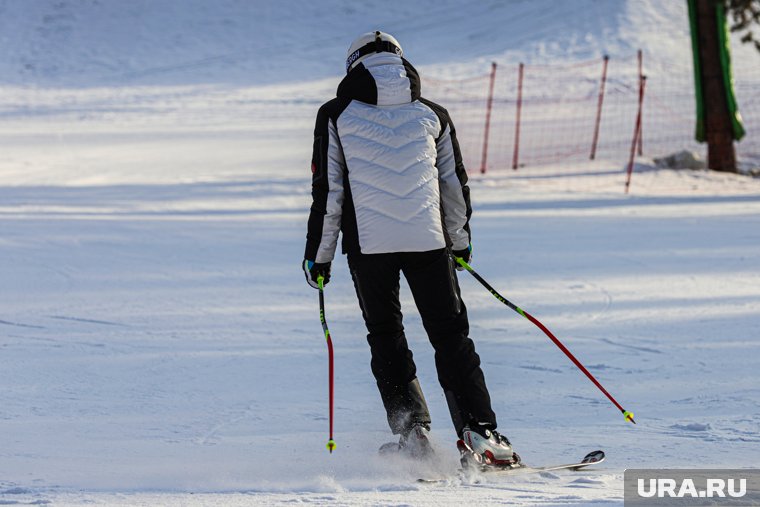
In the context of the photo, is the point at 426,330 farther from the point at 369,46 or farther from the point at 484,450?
the point at 369,46

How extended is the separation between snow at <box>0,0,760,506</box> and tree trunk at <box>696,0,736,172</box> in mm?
592

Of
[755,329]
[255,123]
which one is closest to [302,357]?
[755,329]

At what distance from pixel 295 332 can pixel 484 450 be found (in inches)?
98.8

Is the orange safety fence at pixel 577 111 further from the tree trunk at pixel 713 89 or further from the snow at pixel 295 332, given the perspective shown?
the snow at pixel 295 332

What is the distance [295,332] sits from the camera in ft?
19.9

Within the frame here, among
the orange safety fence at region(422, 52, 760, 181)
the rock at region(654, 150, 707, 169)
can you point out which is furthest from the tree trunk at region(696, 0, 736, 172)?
the orange safety fence at region(422, 52, 760, 181)

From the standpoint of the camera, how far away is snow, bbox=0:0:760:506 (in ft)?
12.4

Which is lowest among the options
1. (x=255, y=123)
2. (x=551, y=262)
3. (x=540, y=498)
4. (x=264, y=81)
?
(x=540, y=498)

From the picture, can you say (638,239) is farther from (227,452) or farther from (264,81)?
(264,81)

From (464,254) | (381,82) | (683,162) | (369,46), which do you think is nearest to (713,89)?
(683,162)

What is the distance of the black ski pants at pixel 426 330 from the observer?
12.2ft

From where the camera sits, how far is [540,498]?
3350 millimetres

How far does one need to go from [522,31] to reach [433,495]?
106 ft

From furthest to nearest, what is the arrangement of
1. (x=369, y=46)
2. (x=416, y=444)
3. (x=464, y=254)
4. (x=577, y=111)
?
1. (x=577, y=111)
2. (x=464, y=254)
3. (x=416, y=444)
4. (x=369, y=46)
